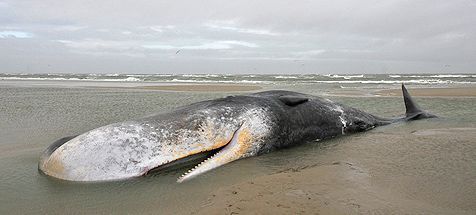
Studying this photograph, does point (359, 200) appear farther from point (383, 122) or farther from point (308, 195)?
point (383, 122)

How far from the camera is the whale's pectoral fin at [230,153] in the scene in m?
4.89

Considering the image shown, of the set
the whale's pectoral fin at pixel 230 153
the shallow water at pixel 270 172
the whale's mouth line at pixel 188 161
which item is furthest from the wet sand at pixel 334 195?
the whale's mouth line at pixel 188 161

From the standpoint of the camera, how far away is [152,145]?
16.5ft

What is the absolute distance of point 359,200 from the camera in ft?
12.3

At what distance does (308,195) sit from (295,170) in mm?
1037

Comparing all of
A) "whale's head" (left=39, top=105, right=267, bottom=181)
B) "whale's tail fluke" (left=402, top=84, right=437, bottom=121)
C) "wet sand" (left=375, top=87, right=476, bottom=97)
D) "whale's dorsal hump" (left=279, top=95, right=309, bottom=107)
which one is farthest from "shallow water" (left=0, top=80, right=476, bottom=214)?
"wet sand" (left=375, top=87, right=476, bottom=97)

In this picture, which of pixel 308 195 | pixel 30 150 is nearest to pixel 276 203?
pixel 308 195

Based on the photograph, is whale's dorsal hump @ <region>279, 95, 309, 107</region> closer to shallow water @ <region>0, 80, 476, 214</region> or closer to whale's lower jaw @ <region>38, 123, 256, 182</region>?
shallow water @ <region>0, 80, 476, 214</region>

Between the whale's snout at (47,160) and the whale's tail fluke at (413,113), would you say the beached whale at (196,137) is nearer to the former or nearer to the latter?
the whale's snout at (47,160)

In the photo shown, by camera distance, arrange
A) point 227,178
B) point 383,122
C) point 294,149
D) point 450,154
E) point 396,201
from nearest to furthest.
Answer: point 396,201 < point 227,178 < point 450,154 < point 294,149 < point 383,122

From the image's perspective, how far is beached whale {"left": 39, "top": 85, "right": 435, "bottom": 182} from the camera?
4.77 meters

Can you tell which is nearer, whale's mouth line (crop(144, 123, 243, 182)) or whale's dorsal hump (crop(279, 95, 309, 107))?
whale's mouth line (crop(144, 123, 243, 182))

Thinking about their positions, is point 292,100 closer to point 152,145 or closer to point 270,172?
point 270,172

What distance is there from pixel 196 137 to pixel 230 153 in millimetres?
520
